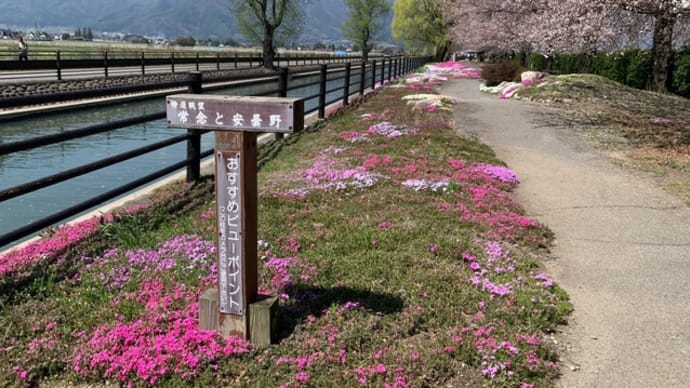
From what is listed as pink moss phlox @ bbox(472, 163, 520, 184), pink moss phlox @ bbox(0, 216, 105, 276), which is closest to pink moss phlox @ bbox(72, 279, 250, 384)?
pink moss phlox @ bbox(0, 216, 105, 276)

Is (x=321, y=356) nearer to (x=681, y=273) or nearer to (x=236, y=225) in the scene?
(x=236, y=225)

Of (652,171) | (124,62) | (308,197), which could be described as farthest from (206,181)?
(124,62)

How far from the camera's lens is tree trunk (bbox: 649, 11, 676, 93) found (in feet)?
46.4

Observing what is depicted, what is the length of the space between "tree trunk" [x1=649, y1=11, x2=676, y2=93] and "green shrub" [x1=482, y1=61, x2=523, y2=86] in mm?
5176

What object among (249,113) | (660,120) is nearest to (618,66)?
(660,120)

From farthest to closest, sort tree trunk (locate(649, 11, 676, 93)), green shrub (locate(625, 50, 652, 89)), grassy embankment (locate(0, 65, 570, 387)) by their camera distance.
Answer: green shrub (locate(625, 50, 652, 89)), tree trunk (locate(649, 11, 676, 93)), grassy embankment (locate(0, 65, 570, 387))

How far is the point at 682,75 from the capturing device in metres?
22.7

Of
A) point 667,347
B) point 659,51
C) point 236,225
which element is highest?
point 659,51

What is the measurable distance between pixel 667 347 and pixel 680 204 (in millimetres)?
3821

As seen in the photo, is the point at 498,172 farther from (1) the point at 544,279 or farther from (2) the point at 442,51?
(2) the point at 442,51

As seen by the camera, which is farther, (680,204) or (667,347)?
(680,204)

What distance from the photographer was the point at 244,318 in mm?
3387

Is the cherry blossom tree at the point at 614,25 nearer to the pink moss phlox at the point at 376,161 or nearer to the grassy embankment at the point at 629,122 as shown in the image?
the grassy embankment at the point at 629,122

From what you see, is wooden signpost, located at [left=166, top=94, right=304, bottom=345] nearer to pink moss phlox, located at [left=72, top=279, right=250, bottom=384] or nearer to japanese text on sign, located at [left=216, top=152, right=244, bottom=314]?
japanese text on sign, located at [left=216, top=152, right=244, bottom=314]
